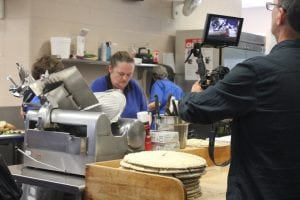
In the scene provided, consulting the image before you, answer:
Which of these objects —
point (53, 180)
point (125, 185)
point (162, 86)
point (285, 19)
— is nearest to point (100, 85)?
point (53, 180)

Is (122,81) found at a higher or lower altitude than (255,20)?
lower

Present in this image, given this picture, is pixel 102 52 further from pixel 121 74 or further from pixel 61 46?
pixel 121 74

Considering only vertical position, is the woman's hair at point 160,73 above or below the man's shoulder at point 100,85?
above

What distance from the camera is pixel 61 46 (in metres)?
4.28

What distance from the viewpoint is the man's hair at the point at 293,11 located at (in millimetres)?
1336

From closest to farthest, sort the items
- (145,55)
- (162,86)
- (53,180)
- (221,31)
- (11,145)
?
1. (53,180)
2. (221,31)
3. (11,145)
4. (162,86)
5. (145,55)

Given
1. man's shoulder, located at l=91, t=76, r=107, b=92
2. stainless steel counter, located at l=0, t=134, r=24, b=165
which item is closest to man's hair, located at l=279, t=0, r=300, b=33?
man's shoulder, located at l=91, t=76, r=107, b=92

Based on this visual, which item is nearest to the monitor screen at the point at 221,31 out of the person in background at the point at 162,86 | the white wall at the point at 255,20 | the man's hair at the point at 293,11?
the man's hair at the point at 293,11

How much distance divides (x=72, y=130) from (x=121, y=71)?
1.17 m

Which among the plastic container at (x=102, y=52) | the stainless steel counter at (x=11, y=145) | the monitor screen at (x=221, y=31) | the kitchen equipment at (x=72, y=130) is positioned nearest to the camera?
the kitchen equipment at (x=72, y=130)

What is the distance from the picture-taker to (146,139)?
2.10 m

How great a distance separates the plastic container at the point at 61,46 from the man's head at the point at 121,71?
4.03 feet

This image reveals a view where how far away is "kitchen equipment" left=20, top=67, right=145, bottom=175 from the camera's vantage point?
1.89 meters

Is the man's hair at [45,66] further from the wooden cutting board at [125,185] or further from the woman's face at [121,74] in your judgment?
the wooden cutting board at [125,185]
